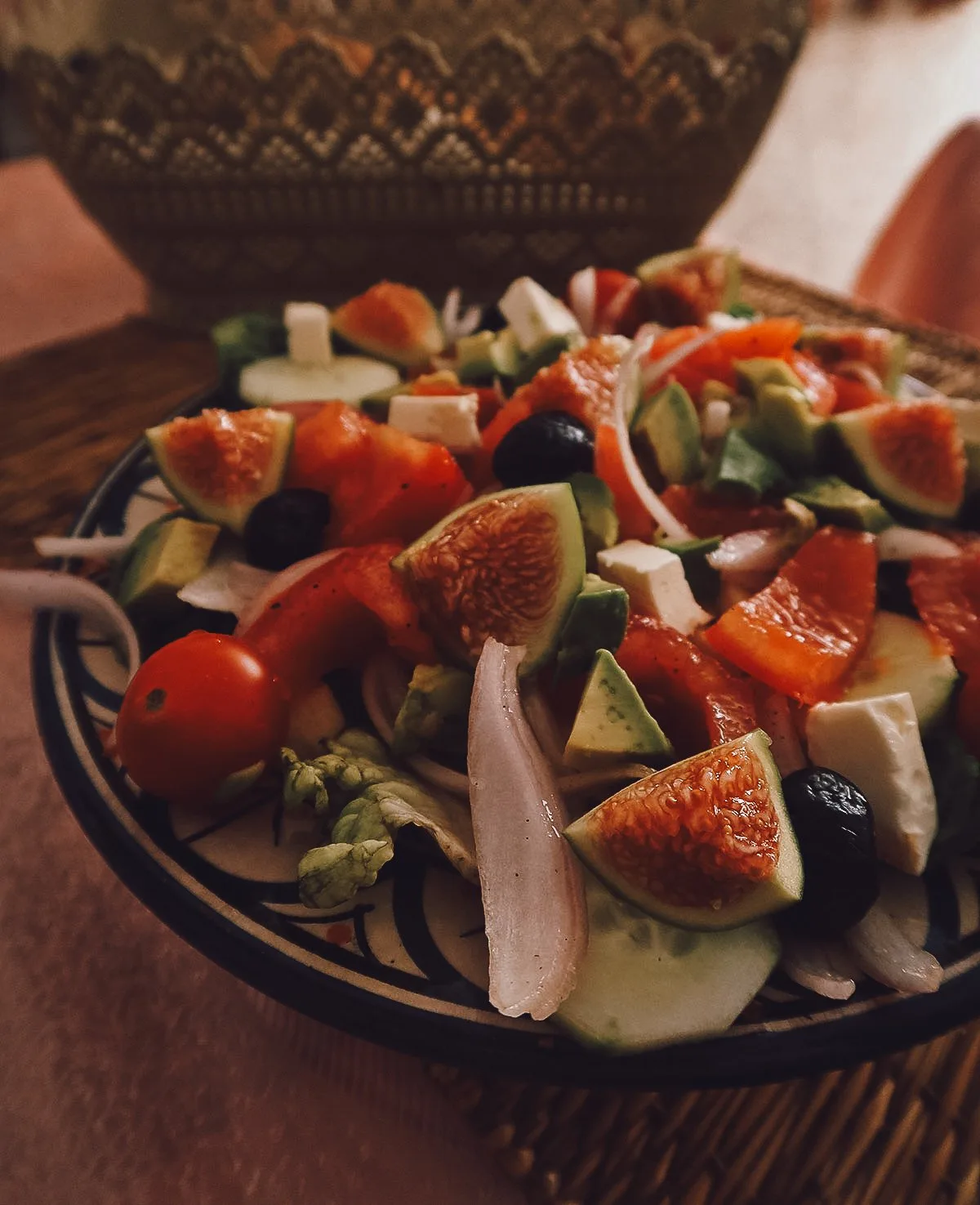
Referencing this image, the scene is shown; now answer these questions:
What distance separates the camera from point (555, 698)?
3.98 ft

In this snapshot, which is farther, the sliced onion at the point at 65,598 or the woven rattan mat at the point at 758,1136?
the sliced onion at the point at 65,598

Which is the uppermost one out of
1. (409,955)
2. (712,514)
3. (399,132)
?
(399,132)

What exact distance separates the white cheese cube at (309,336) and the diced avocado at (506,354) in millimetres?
360

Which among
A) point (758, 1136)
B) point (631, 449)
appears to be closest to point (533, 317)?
point (631, 449)

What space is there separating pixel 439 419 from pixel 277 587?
421 millimetres

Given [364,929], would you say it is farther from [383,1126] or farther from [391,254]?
[391,254]

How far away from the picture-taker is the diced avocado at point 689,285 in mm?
1992

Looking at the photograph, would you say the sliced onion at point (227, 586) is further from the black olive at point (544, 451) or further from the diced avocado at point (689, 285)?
the diced avocado at point (689, 285)

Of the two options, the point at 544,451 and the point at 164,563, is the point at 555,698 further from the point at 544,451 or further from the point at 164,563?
the point at 164,563

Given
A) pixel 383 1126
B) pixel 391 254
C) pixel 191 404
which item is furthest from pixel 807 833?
pixel 391 254

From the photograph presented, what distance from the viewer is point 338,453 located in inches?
56.4

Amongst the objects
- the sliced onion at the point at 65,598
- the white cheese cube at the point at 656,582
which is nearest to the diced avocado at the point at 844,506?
the white cheese cube at the point at 656,582

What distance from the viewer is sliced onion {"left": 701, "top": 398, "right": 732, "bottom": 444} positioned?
62.0 inches

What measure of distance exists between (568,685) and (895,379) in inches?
46.2
